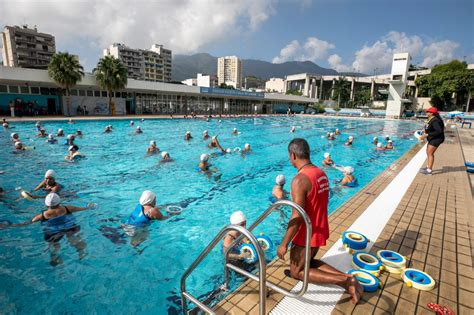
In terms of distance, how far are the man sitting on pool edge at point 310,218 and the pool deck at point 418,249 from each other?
0.22 m

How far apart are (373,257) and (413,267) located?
509 mm

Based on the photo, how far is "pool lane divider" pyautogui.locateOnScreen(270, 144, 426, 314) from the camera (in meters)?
2.60

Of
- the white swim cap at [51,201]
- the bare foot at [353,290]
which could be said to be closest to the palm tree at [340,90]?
the white swim cap at [51,201]

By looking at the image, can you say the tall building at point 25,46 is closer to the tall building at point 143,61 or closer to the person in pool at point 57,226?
the tall building at point 143,61

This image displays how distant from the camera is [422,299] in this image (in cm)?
272

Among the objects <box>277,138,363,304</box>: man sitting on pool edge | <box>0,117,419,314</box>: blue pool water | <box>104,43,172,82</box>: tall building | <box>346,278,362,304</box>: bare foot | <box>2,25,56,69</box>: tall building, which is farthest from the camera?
<box>104,43,172,82</box>: tall building

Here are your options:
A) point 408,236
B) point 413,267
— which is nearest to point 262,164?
point 408,236

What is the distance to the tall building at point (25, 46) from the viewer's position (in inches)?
2773

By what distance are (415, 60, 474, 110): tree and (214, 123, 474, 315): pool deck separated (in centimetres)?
6557

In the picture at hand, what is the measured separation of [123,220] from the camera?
20.1 ft

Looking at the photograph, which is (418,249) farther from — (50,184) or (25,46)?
(25,46)

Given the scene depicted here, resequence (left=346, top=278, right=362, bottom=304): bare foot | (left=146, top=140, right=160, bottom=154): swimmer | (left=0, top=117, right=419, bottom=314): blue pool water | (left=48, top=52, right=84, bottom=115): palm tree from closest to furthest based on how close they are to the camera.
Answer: (left=346, top=278, right=362, bottom=304): bare foot
(left=0, top=117, right=419, bottom=314): blue pool water
(left=146, top=140, right=160, bottom=154): swimmer
(left=48, top=52, right=84, bottom=115): palm tree

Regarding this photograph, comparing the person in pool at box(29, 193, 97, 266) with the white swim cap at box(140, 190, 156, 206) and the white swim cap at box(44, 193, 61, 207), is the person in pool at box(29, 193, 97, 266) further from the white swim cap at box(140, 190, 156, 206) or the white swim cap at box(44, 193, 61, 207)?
the white swim cap at box(140, 190, 156, 206)

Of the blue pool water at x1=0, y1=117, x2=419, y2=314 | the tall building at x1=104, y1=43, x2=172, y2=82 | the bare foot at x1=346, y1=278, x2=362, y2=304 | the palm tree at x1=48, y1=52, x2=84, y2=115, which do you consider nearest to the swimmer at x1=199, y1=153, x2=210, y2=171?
the blue pool water at x1=0, y1=117, x2=419, y2=314
